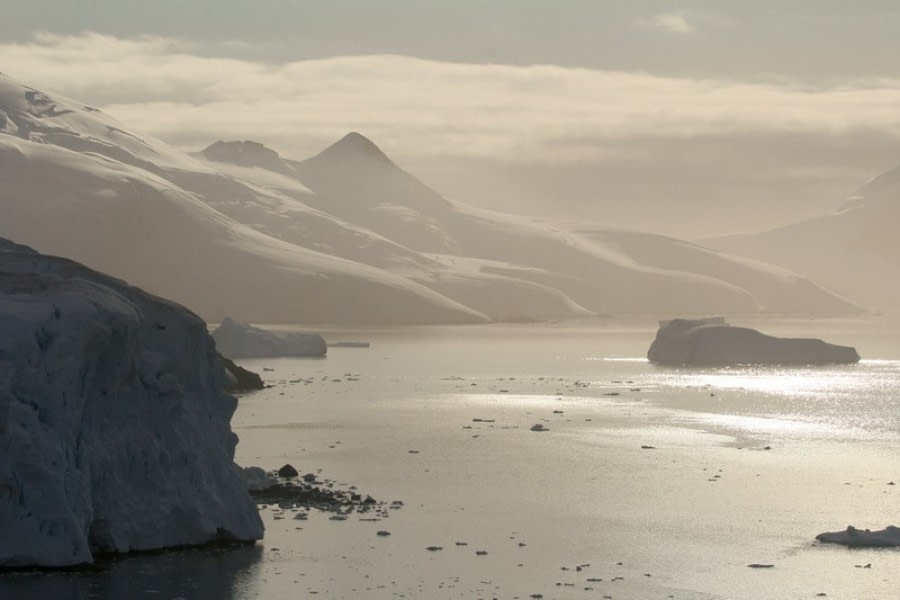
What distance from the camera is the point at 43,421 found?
20.0 metres

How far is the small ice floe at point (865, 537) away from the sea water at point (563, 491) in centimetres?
42

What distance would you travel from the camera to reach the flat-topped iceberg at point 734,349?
Result: 77375mm

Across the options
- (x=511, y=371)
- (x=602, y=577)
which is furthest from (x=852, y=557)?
(x=511, y=371)

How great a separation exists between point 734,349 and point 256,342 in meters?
28.4

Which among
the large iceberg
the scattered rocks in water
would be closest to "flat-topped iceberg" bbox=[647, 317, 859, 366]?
the scattered rocks in water

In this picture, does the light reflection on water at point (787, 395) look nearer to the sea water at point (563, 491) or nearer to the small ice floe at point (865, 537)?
the sea water at point (563, 491)

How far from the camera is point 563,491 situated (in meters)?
30.0

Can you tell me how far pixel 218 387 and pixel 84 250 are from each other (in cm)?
14474

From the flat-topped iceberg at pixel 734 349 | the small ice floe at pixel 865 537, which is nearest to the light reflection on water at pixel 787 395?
the flat-topped iceberg at pixel 734 349

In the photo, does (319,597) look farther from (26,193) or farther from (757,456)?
(26,193)

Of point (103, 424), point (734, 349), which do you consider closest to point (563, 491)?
point (103, 424)

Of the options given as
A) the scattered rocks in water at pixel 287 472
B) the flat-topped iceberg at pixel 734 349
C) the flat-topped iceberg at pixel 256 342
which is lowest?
the scattered rocks in water at pixel 287 472

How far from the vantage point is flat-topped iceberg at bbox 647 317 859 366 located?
77.4m

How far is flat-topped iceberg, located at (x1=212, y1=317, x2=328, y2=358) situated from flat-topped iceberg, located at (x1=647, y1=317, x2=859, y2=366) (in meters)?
21.5
